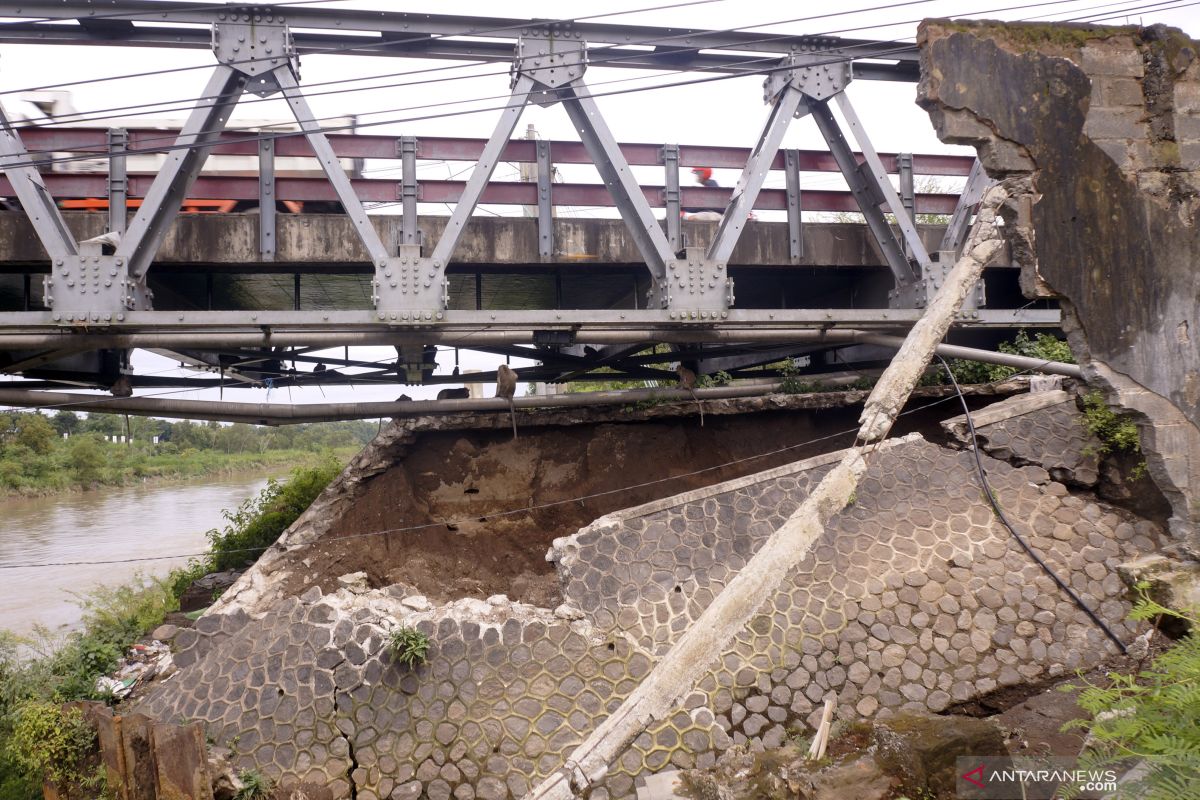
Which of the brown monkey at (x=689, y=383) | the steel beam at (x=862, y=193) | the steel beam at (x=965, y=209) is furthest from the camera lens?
the brown monkey at (x=689, y=383)

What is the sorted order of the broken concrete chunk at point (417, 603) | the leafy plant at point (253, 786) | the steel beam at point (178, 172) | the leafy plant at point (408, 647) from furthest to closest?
the broken concrete chunk at point (417, 603), the steel beam at point (178, 172), the leafy plant at point (408, 647), the leafy plant at point (253, 786)

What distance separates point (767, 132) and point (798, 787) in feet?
18.6

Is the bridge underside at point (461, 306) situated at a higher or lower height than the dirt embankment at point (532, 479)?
higher

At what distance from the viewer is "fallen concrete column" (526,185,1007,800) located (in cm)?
288

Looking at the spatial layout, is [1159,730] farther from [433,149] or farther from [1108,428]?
[433,149]

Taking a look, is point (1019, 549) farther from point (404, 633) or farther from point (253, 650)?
point (253, 650)

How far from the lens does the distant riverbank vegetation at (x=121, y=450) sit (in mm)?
25359

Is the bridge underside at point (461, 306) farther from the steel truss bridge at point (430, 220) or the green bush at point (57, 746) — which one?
the green bush at point (57, 746)

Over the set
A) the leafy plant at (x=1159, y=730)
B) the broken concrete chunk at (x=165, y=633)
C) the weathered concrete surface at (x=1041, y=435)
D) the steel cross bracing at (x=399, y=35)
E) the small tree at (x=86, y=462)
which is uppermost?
the steel cross bracing at (x=399, y=35)

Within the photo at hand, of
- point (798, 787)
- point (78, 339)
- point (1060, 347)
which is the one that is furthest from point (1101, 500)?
point (78, 339)

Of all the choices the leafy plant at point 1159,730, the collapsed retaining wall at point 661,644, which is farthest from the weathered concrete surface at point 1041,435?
the leafy plant at point 1159,730

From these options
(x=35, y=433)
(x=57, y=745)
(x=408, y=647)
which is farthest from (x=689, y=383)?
(x=35, y=433)

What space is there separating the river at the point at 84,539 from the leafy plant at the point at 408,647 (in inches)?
349

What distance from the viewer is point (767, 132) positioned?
23.0 feet
